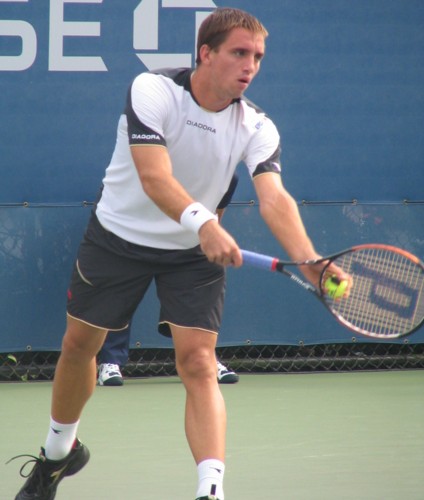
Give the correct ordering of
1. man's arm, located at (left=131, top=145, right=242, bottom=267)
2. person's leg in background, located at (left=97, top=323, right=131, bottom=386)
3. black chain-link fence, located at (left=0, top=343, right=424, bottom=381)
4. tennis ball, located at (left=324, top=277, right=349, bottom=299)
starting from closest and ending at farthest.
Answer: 1. man's arm, located at (left=131, top=145, right=242, bottom=267)
2. tennis ball, located at (left=324, top=277, right=349, bottom=299)
3. person's leg in background, located at (left=97, top=323, right=131, bottom=386)
4. black chain-link fence, located at (left=0, top=343, right=424, bottom=381)

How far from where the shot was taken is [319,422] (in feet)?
18.2

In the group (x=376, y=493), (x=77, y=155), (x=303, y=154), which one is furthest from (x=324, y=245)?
(x=376, y=493)

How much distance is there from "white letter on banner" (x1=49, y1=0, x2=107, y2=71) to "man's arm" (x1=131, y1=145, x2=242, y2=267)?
12.0 feet

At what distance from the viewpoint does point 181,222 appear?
10.9ft

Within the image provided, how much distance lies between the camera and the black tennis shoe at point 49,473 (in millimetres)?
3828

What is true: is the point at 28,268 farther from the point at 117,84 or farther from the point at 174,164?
the point at 174,164

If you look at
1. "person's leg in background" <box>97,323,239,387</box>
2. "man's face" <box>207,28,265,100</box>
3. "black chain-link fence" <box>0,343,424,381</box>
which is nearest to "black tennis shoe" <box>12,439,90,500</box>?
"man's face" <box>207,28,265,100</box>

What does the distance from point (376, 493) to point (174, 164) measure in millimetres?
1332

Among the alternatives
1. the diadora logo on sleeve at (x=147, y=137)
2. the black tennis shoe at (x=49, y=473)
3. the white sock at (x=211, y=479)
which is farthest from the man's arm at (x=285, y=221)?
the black tennis shoe at (x=49, y=473)

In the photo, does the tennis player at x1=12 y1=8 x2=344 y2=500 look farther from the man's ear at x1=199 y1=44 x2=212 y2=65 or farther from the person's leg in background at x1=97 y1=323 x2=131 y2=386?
the person's leg in background at x1=97 y1=323 x2=131 y2=386

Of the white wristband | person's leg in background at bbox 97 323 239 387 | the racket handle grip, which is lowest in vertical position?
person's leg in background at bbox 97 323 239 387

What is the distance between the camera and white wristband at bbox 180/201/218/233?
10.7 feet

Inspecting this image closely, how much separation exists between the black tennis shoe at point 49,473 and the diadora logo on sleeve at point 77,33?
11.4 ft

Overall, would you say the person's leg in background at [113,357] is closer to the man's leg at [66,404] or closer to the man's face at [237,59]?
the man's leg at [66,404]
